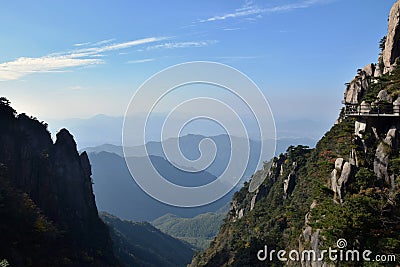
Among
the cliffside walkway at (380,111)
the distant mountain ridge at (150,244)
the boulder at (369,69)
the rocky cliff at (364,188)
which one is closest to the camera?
the rocky cliff at (364,188)

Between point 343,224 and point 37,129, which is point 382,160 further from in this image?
A: point 37,129

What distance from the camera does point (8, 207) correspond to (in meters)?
28.0

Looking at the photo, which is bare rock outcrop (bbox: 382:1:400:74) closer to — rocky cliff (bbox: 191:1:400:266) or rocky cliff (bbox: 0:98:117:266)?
rocky cliff (bbox: 191:1:400:266)

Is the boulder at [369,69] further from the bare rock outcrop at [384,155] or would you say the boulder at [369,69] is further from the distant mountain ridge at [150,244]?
the distant mountain ridge at [150,244]

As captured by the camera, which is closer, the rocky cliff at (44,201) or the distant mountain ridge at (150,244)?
the rocky cliff at (44,201)

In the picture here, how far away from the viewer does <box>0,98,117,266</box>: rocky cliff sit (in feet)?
91.4

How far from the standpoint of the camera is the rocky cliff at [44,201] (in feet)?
91.4

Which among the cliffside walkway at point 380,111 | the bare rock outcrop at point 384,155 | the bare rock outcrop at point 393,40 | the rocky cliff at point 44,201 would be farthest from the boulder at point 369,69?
the rocky cliff at point 44,201

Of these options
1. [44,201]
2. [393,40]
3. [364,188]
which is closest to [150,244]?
[44,201]

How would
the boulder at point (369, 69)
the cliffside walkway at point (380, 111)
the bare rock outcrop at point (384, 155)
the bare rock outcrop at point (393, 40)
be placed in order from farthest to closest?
1. the boulder at point (369, 69)
2. the bare rock outcrop at point (393, 40)
3. the cliffside walkway at point (380, 111)
4. the bare rock outcrop at point (384, 155)

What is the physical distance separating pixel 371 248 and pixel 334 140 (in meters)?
19.3

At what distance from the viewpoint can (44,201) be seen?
40.5 meters

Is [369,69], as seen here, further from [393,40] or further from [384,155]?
[384,155]

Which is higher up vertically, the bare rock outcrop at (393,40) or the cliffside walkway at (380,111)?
the bare rock outcrop at (393,40)
